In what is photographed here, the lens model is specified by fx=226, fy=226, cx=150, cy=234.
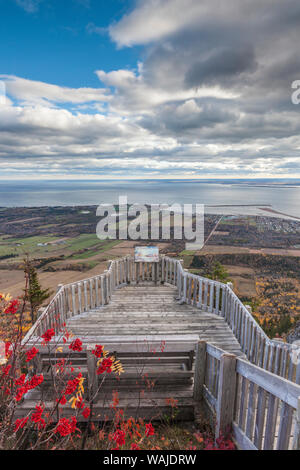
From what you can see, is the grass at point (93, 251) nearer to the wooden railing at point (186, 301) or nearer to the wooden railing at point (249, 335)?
the wooden railing at point (186, 301)

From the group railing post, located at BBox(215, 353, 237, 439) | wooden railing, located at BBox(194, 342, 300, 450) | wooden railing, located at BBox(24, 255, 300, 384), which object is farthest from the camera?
wooden railing, located at BBox(24, 255, 300, 384)

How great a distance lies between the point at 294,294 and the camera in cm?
3438

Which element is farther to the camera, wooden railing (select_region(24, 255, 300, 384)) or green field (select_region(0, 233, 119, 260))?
green field (select_region(0, 233, 119, 260))

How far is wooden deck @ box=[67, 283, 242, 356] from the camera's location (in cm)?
504

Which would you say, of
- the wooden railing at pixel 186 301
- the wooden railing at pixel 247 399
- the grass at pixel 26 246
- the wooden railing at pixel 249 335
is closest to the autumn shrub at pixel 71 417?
the wooden railing at pixel 247 399

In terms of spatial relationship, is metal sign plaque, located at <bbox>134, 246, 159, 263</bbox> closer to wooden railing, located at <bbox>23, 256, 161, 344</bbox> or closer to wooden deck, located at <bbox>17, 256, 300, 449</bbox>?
wooden railing, located at <bbox>23, 256, 161, 344</bbox>

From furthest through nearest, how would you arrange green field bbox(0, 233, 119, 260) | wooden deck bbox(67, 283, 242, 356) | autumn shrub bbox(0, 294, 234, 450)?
1. green field bbox(0, 233, 119, 260)
2. wooden deck bbox(67, 283, 242, 356)
3. autumn shrub bbox(0, 294, 234, 450)

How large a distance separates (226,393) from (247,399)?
0.26m

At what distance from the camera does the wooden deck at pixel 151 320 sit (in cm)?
504

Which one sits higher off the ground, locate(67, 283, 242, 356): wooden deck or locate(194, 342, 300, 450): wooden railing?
locate(194, 342, 300, 450): wooden railing

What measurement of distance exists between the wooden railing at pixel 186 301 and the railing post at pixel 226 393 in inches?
40.0

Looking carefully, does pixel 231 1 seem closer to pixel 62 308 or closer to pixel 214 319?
pixel 214 319

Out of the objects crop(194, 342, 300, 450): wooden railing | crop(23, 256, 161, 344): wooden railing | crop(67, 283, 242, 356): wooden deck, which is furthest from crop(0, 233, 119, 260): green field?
crop(194, 342, 300, 450): wooden railing

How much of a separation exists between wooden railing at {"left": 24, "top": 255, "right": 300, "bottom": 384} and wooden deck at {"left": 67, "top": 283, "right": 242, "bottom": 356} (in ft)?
0.71
